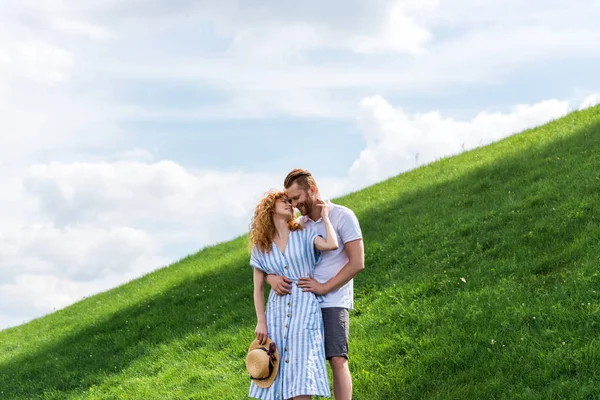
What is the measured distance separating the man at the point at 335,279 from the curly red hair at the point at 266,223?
15cm

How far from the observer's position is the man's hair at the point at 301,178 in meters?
6.15

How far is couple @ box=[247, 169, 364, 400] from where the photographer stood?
613 centimetres

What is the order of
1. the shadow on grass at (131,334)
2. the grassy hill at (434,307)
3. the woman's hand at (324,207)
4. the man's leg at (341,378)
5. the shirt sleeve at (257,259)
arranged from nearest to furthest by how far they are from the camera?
the woman's hand at (324,207), the man's leg at (341,378), the shirt sleeve at (257,259), the grassy hill at (434,307), the shadow on grass at (131,334)

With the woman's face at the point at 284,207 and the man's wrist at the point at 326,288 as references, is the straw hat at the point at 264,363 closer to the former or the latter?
the man's wrist at the point at 326,288

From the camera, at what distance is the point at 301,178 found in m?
6.16

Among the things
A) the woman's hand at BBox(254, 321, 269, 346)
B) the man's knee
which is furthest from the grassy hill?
the woman's hand at BBox(254, 321, 269, 346)

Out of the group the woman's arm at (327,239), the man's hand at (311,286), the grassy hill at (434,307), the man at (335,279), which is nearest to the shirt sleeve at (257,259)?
the man at (335,279)

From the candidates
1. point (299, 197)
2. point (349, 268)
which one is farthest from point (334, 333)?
point (299, 197)

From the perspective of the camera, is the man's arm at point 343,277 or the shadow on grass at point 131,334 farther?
the shadow on grass at point 131,334

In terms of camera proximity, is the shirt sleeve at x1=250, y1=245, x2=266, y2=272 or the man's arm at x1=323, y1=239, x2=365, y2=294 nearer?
the man's arm at x1=323, y1=239, x2=365, y2=294

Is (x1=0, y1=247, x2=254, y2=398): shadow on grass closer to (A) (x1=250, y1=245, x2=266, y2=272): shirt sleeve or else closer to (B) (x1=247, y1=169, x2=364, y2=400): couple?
(A) (x1=250, y1=245, x2=266, y2=272): shirt sleeve

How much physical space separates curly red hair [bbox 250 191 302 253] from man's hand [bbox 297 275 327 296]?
17.8 inches

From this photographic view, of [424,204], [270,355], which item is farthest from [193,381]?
[424,204]

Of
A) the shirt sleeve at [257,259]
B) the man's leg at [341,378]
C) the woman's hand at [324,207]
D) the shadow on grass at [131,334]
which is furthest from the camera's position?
the shadow on grass at [131,334]
